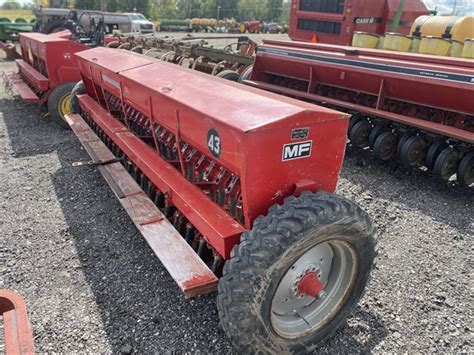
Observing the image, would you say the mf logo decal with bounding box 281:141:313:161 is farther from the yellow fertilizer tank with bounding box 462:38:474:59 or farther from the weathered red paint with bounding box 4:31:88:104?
the weathered red paint with bounding box 4:31:88:104

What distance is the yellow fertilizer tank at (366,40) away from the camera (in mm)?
6906

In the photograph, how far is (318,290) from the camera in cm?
217

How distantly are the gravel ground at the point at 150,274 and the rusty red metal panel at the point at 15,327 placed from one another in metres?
0.28

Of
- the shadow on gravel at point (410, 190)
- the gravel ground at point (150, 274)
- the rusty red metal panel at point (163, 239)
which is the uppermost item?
the rusty red metal panel at point (163, 239)

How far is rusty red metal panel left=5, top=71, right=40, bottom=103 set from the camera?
6.35m

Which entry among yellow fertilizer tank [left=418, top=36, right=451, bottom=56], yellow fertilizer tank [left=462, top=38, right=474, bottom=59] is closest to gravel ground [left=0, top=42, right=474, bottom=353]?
yellow fertilizer tank [left=462, top=38, right=474, bottom=59]

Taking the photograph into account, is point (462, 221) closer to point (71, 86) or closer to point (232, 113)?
point (232, 113)

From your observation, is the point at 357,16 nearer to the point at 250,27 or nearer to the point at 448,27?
the point at 448,27

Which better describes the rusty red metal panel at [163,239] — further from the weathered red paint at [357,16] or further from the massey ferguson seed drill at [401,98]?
the weathered red paint at [357,16]

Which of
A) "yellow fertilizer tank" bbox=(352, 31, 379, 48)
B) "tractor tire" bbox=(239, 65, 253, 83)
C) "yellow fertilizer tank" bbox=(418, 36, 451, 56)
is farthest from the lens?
"tractor tire" bbox=(239, 65, 253, 83)

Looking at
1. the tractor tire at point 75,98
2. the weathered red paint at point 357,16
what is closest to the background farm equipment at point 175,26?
the weathered red paint at point 357,16

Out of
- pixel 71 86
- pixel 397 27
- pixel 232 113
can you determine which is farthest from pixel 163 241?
pixel 397 27

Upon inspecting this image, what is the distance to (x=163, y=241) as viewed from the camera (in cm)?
251

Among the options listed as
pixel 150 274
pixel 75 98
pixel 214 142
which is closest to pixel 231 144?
pixel 214 142
